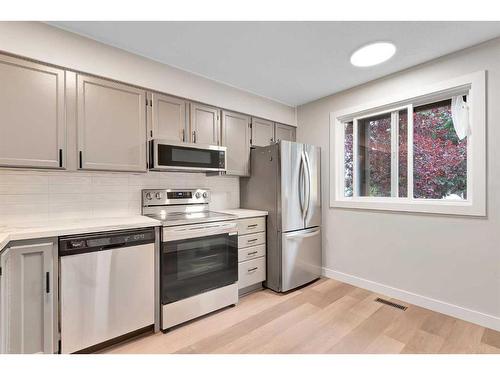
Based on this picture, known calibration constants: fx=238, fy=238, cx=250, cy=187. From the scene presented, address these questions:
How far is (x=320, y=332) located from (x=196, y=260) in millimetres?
1189

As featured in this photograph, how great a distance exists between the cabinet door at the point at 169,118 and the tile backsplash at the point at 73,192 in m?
0.44

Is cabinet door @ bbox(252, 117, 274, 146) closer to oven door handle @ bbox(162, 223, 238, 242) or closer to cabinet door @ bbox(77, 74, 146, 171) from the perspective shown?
oven door handle @ bbox(162, 223, 238, 242)

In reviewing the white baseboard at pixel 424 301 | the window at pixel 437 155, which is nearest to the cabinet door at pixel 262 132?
the window at pixel 437 155

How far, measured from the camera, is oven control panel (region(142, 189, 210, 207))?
2395mm

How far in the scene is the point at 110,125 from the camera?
199 centimetres

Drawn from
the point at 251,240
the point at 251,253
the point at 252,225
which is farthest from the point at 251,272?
the point at 252,225

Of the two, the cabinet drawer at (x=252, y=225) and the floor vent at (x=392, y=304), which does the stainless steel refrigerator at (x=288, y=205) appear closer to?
the cabinet drawer at (x=252, y=225)

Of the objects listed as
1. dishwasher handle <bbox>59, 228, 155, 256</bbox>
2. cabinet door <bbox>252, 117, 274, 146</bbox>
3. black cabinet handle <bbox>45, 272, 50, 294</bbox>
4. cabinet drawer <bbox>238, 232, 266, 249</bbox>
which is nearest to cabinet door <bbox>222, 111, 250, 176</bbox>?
cabinet door <bbox>252, 117, 274, 146</bbox>

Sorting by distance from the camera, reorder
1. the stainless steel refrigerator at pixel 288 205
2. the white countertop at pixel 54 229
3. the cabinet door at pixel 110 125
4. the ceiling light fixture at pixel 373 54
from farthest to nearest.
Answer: the stainless steel refrigerator at pixel 288 205 → the ceiling light fixture at pixel 373 54 → the cabinet door at pixel 110 125 → the white countertop at pixel 54 229

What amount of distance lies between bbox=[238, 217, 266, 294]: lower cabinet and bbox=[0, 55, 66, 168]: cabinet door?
1715 mm

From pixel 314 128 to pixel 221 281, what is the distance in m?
2.30

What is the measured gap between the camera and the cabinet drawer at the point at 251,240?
2555 millimetres

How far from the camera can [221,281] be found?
229 cm

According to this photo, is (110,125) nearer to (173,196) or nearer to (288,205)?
(173,196)
